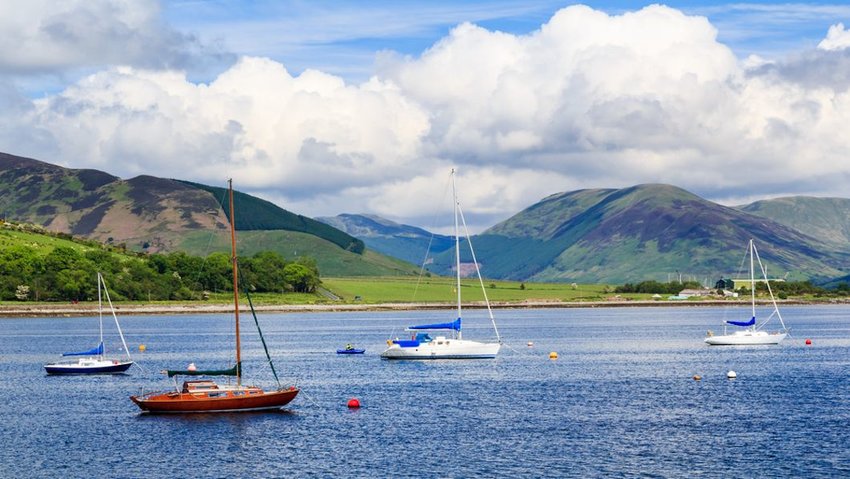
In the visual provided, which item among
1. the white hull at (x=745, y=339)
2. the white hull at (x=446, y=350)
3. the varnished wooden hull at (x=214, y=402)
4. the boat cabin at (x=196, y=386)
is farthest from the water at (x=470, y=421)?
the white hull at (x=745, y=339)

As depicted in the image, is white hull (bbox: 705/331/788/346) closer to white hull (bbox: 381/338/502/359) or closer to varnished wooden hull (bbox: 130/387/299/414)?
white hull (bbox: 381/338/502/359)

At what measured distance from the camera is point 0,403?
84.0 metres

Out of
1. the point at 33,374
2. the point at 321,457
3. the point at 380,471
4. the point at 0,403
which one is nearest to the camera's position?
the point at 380,471

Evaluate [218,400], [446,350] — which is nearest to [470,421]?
[218,400]

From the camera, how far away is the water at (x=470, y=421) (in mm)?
56250

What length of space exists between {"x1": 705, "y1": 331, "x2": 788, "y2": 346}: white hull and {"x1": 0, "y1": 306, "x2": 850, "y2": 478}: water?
35.6 ft

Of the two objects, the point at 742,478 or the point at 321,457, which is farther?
the point at 321,457

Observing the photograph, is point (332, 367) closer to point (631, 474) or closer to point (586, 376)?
point (586, 376)

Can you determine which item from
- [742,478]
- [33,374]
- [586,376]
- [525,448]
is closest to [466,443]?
[525,448]

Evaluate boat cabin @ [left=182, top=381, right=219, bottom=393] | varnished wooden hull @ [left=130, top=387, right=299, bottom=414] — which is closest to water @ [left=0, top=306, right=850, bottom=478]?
varnished wooden hull @ [left=130, top=387, right=299, bottom=414]

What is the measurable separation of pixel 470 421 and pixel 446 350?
1715 inches

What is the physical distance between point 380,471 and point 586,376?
1802 inches

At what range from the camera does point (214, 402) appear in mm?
73625

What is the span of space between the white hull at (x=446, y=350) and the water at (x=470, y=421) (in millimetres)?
1825
